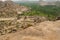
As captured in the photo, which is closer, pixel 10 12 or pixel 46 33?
pixel 46 33

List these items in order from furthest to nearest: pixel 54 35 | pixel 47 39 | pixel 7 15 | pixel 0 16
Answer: pixel 7 15 → pixel 0 16 → pixel 54 35 → pixel 47 39

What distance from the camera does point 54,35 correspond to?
53.3 ft

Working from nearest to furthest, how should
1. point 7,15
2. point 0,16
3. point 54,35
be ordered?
point 54,35
point 0,16
point 7,15

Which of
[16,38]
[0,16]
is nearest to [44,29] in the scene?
[16,38]

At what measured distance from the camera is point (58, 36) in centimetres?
1606

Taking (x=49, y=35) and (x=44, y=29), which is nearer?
(x=49, y=35)

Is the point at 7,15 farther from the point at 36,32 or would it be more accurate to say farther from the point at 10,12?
the point at 36,32

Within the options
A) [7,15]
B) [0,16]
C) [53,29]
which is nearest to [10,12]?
[7,15]

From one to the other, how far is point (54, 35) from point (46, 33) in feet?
2.49

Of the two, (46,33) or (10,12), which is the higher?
(46,33)

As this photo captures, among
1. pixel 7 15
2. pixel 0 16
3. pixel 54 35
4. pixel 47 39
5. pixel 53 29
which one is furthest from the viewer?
pixel 7 15

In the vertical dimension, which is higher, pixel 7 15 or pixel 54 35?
pixel 54 35

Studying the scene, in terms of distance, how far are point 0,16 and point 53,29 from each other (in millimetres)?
28934

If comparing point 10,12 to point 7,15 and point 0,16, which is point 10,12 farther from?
point 0,16
